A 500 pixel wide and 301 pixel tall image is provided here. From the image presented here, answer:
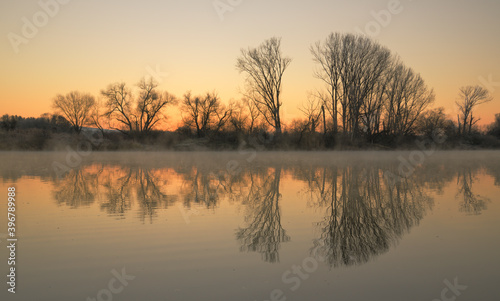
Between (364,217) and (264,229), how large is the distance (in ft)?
6.64

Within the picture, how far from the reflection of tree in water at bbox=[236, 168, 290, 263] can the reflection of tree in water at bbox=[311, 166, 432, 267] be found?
0.61 meters

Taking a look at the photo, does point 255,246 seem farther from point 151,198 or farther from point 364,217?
point 151,198

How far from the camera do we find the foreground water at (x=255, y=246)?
3514mm

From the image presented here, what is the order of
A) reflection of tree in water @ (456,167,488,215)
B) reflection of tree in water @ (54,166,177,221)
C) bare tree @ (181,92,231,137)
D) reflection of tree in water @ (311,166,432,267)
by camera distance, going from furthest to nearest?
bare tree @ (181,92,231,137) < reflection of tree in water @ (54,166,177,221) < reflection of tree in water @ (456,167,488,215) < reflection of tree in water @ (311,166,432,267)

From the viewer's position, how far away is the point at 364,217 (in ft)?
21.9

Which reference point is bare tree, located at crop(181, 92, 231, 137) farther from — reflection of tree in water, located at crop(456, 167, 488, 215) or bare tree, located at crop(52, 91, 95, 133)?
reflection of tree in water, located at crop(456, 167, 488, 215)

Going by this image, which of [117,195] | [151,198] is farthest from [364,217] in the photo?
[117,195]

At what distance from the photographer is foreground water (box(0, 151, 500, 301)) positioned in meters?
3.51

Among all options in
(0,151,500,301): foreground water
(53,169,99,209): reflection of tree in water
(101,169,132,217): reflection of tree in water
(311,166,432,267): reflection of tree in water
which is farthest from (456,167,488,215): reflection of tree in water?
(53,169,99,209): reflection of tree in water

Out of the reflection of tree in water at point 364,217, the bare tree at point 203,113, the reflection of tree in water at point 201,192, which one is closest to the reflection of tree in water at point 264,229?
the reflection of tree in water at point 364,217

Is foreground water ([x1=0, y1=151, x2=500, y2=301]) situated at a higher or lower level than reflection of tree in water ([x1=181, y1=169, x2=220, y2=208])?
lower

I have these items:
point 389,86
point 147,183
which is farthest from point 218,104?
point 147,183

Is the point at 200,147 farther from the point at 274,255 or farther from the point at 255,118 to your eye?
the point at 274,255

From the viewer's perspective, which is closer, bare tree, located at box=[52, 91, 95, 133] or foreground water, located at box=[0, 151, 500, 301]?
foreground water, located at box=[0, 151, 500, 301]
